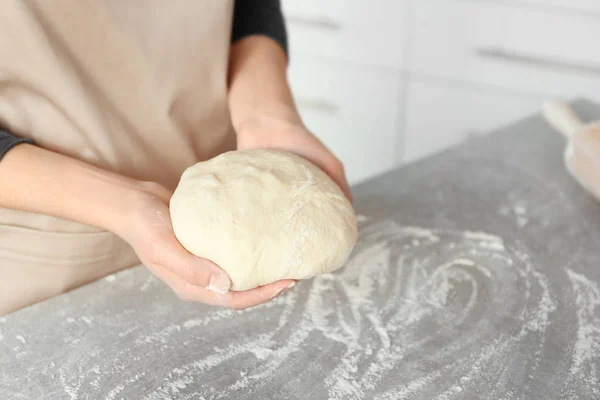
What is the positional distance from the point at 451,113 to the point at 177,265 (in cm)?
143

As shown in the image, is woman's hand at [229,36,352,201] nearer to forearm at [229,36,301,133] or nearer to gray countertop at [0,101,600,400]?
forearm at [229,36,301,133]

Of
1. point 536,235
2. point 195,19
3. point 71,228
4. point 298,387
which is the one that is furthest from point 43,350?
point 536,235

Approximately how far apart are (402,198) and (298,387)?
461mm

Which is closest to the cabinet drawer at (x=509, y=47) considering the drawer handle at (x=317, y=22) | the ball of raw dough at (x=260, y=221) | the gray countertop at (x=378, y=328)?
the drawer handle at (x=317, y=22)

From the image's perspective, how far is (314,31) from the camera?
2.05m

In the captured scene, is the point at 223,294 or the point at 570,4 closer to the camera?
the point at 223,294

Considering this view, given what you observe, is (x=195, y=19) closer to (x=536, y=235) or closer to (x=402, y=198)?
(x=402, y=198)

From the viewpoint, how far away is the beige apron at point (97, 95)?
768mm

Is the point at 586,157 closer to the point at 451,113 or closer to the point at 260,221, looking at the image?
the point at 260,221

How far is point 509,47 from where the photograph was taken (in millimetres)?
1795

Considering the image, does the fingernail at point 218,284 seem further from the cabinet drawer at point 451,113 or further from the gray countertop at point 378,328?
the cabinet drawer at point 451,113

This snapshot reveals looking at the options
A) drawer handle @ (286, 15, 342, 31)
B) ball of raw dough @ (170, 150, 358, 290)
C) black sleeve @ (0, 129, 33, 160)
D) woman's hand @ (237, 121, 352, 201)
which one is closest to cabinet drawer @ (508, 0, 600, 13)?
drawer handle @ (286, 15, 342, 31)

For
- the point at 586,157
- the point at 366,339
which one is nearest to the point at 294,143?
the point at 366,339

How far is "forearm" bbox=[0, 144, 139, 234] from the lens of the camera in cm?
77
